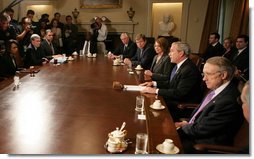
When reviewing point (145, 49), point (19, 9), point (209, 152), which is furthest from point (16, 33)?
point (209, 152)

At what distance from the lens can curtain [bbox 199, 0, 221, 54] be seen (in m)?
5.12

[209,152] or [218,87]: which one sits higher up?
[218,87]

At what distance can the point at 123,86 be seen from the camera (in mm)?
2422

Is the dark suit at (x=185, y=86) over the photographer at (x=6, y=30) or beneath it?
beneath

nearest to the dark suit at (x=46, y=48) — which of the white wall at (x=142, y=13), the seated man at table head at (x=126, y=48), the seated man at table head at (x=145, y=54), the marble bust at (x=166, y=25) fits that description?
the white wall at (x=142, y=13)

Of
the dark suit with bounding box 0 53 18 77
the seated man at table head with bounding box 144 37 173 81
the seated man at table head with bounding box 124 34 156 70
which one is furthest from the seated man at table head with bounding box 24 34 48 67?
the seated man at table head with bounding box 144 37 173 81

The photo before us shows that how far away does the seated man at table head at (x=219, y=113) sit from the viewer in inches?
62.5

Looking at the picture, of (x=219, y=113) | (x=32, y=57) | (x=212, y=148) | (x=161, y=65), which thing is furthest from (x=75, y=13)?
(x=212, y=148)

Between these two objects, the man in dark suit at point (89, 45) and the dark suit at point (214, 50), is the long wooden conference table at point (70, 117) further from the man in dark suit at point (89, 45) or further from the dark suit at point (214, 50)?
the dark suit at point (214, 50)

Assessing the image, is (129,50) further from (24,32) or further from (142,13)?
(24,32)

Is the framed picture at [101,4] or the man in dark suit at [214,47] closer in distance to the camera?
the framed picture at [101,4]

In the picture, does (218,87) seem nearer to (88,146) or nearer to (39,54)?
(88,146)

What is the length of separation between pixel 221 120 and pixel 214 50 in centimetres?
389

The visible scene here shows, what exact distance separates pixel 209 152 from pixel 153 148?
0.40 m
